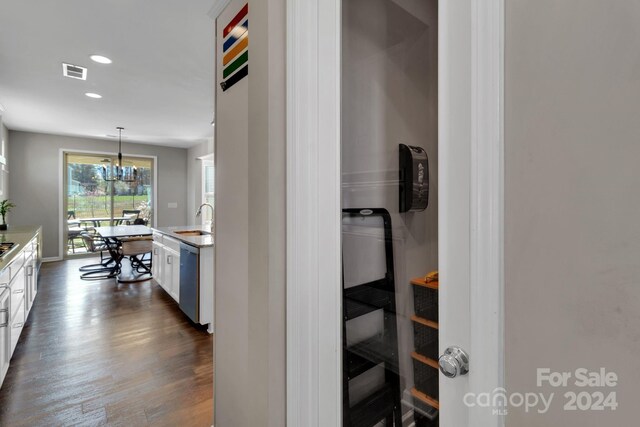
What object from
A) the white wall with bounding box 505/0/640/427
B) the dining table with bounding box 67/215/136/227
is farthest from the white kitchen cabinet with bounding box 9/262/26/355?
the dining table with bounding box 67/215/136/227

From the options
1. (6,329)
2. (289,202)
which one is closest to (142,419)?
(6,329)

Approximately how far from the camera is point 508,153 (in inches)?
22.7

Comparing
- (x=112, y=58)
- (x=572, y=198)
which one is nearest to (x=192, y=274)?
(x=112, y=58)

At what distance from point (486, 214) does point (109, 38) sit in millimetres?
3117

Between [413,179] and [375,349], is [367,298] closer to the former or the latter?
[375,349]

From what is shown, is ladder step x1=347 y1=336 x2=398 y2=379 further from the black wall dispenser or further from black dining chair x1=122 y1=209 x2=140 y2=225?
black dining chair x1=122 y1=209 x2=140 y2=225

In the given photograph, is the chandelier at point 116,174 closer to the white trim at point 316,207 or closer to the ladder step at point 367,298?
the white trim at point 316,207

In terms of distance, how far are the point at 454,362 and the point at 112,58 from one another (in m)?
3.59

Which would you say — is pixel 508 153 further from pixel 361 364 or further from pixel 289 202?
pixel 361 364

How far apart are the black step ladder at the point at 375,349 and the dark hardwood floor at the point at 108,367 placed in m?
1.28

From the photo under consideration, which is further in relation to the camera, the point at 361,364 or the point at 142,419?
the point at 142,419

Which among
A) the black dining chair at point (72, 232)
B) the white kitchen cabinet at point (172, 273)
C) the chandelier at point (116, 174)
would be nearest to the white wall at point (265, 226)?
the white kitchen cabinet at point (172, 273)

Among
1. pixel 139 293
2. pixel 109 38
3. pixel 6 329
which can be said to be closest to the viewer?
pixel 6 329

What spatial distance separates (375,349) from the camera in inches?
49.4
